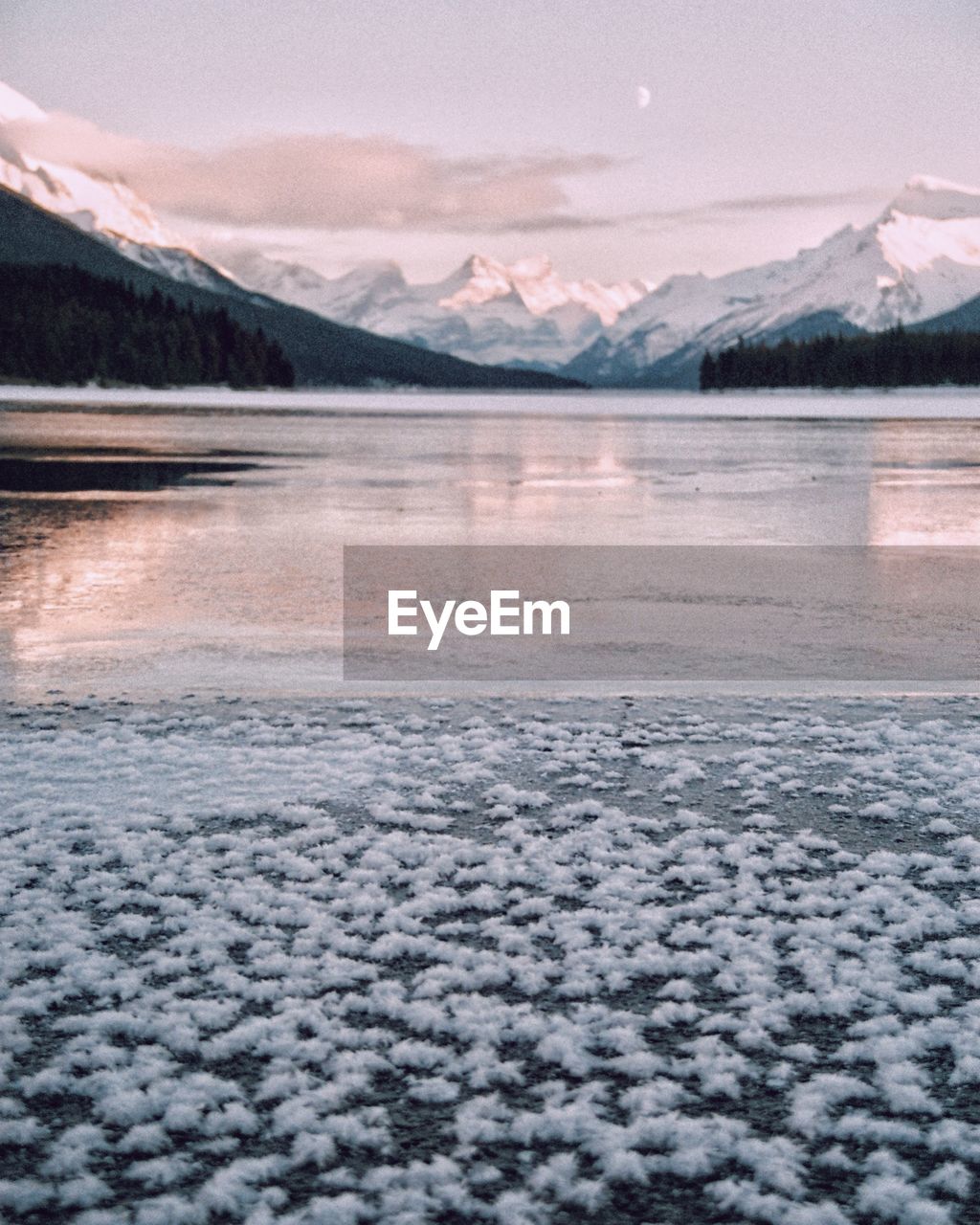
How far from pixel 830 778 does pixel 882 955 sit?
2866 mm

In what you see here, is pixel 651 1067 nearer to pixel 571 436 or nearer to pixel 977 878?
pixel 977 878

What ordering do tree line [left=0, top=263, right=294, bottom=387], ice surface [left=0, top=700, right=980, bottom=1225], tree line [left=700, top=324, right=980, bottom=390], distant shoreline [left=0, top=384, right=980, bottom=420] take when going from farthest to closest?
tree line [left=700, top=324, right=980, bottom=390] → tree line [left=0, top=263, right=294, bottom=387] → distant shoreline [left=0, top=384, right=980, bottom=420] → ice surface [left=0, top=700, right=980, bottom=1225]

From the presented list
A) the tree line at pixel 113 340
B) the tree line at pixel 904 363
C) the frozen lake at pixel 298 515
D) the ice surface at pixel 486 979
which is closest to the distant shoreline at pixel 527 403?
the tree line at pixel 904 363

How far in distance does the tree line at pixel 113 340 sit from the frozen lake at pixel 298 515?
96.5 meters

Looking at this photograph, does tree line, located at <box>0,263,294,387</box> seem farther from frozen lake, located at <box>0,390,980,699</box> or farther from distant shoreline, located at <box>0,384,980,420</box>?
frozen lake, located at <box>0,390,980,699</box>

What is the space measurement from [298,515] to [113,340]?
139 meters

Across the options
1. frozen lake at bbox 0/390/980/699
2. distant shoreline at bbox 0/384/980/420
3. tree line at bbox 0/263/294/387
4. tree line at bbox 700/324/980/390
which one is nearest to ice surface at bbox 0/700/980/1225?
frozen lake at bbox 0/390/980/699

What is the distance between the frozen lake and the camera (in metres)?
12.5

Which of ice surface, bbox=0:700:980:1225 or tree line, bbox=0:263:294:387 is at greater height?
tree line, bbox=0:263:294:387

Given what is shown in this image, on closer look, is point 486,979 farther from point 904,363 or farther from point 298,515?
point 904,363

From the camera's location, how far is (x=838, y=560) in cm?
1859

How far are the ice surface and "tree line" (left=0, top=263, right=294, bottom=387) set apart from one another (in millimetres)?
145022

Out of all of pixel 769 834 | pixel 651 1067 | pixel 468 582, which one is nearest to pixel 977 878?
pixel 769 834

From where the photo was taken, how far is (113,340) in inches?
5999
